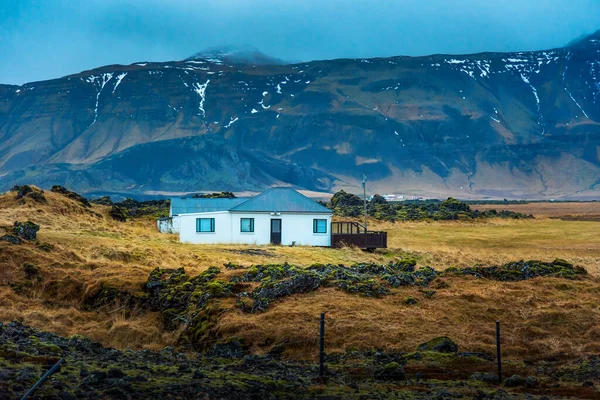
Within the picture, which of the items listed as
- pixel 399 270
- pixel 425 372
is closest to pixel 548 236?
pixel 399 270

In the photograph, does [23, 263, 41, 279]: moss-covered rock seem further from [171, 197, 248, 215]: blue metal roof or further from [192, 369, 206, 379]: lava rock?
[171, 197, 248, 215]: blue metal roof

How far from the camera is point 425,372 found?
16828 mm

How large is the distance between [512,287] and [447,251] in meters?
25.2

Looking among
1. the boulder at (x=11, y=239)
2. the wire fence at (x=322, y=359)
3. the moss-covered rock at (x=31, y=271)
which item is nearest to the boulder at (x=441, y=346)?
the wire fence at (x=322, y=359)

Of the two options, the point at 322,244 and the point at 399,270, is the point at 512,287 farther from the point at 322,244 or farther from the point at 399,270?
the point at 322,244

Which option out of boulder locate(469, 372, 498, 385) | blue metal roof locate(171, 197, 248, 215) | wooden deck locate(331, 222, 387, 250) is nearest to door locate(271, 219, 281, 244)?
wooden deck locate(331, 222, 387, 250)

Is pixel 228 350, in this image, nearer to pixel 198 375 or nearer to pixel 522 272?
pixel 198 375

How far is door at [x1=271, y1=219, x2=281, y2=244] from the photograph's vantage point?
53.5 metres

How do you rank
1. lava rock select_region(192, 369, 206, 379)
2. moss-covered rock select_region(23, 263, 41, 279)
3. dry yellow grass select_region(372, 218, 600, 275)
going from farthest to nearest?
1. dry yellow grass select_region(372, 218, 600, 275)
2. moss-covered rock select_region(23, 263, 41, 279)
3. lava rock select_region(192, 369, 206, 379)

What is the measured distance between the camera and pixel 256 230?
53375mm

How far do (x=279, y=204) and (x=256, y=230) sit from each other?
2572 mm

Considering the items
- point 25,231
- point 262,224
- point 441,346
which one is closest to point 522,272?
point 441,346

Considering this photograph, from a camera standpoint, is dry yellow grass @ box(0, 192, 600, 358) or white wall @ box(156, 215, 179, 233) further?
white wall @ box(156, 215, 179, 233)

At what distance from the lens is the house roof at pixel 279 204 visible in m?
53.4
